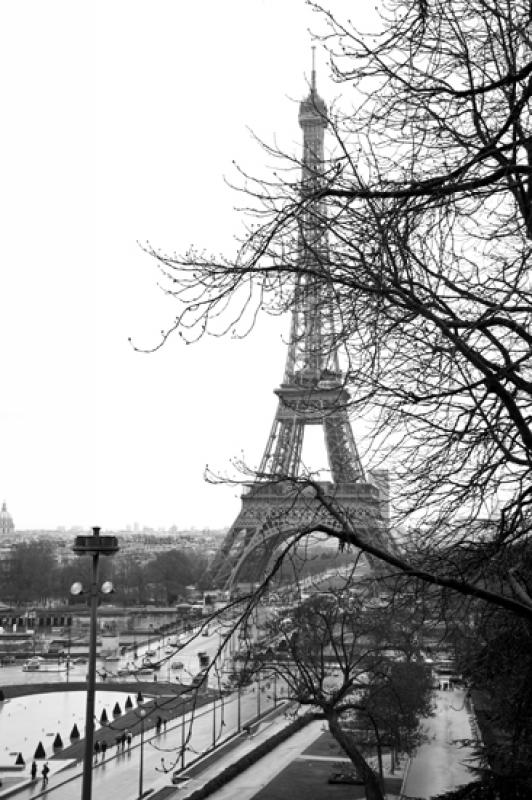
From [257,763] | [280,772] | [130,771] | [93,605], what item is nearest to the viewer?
[93,605]

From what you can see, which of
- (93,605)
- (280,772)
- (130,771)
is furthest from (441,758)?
(93,605)

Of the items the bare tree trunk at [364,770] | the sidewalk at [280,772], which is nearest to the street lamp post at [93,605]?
the bare tree trunk at [364,770]

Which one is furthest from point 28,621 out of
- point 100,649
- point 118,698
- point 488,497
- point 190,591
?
point 488,497

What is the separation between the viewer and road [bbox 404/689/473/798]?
893 inches

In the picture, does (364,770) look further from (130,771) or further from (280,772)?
(130,771)

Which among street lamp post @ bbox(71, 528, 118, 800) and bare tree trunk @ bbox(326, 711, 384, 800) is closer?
street lamp post @ bbox(71, 528, 118, 800)

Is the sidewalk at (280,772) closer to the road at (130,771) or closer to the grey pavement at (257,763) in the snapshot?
the grey pavement at (257,763)

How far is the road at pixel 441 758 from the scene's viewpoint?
22.7 meters

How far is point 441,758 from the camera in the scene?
26.5 meters

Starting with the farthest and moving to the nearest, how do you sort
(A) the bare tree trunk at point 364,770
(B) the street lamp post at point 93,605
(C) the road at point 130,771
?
1. (C) the road at point 130,771
2. (A) the bare tree trunk at point 364,770
3. (B) the street lamp post at point 93,605

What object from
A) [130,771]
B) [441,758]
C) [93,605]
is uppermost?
[93,605]

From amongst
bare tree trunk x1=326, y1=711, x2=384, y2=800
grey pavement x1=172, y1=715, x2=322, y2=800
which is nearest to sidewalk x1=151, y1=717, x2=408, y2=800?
grey pavement x1=172, y1=715, x2=322, y2=800

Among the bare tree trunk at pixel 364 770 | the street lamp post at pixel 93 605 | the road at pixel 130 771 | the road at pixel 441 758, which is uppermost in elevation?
the street lamp post at pixel 93 605

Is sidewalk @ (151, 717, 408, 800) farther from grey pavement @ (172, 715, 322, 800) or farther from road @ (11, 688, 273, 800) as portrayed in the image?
road @ (11, 688, 273, 800)
